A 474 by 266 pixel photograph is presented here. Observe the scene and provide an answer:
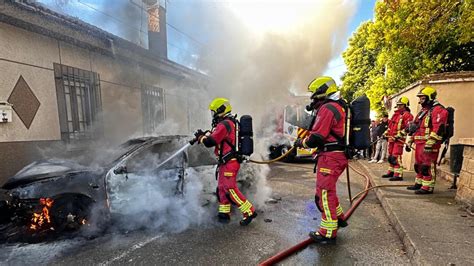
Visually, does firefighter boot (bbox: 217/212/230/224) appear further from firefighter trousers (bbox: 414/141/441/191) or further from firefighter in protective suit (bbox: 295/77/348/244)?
firefighter trousers (bbox: 414/141/441/191)

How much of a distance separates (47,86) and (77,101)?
33.5 inches

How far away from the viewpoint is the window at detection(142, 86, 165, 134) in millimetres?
8930

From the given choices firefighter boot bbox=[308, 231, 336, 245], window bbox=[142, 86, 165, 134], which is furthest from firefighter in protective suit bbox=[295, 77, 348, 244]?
window bbox=[142, 86, 165, 134]

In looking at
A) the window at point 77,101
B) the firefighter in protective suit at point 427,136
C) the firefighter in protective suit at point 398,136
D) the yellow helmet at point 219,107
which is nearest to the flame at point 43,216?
the yellow helmet at point 219,107

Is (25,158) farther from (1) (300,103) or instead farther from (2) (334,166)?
(1) (300,103)

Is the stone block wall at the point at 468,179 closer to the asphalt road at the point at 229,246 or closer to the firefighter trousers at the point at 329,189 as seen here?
the asphalt road at the point at 229,246

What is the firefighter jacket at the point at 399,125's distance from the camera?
6.14 m

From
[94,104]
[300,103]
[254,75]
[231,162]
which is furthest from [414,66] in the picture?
[94,104]

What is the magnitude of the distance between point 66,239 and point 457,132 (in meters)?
8.59

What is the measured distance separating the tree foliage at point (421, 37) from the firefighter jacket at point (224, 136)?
656 cm

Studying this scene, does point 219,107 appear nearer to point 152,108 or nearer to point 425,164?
point 425,164

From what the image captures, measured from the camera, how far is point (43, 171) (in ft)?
12.5

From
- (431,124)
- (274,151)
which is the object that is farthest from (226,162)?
(274,151)

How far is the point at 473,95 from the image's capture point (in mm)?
6832
